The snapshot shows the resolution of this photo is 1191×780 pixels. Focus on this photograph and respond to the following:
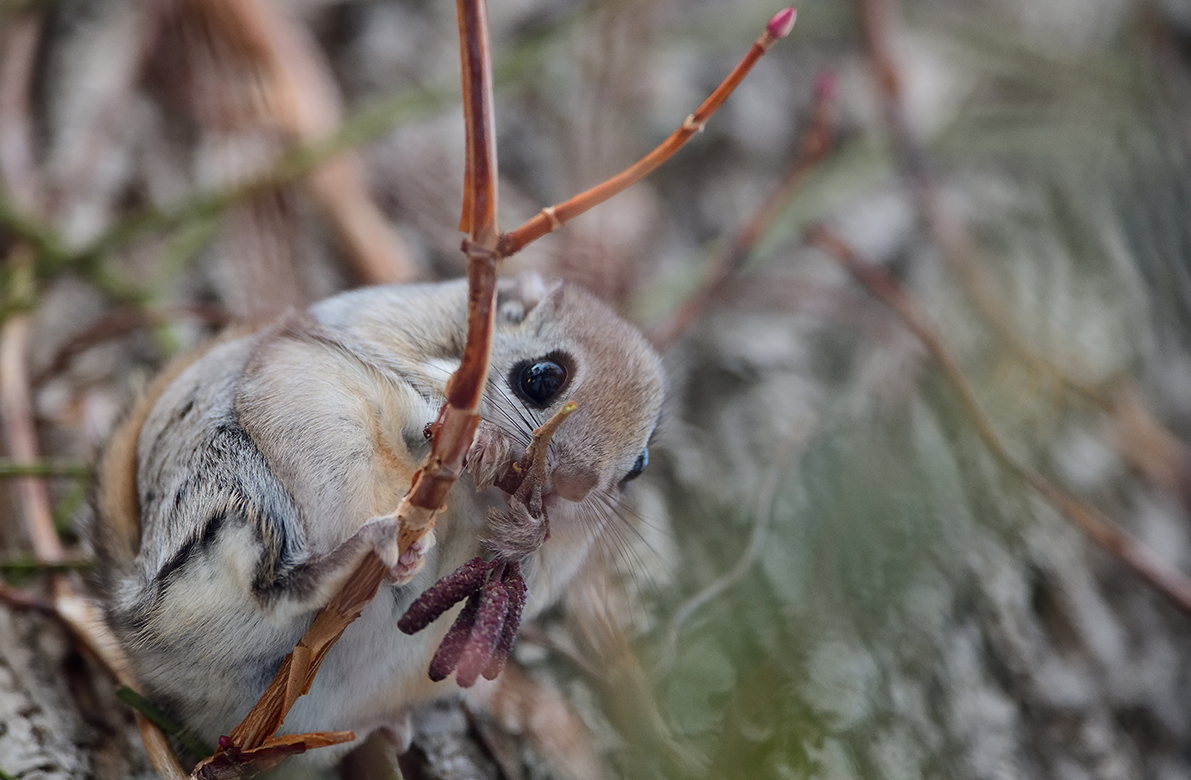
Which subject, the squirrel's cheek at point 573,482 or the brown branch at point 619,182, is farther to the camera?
the squirrel's cheek at point 573,482

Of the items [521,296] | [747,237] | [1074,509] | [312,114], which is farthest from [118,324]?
[1074,509]

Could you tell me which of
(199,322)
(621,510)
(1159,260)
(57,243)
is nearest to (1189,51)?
(1159,260)

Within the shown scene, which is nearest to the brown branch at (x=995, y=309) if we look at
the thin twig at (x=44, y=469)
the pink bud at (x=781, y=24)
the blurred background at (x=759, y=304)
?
the blurred background at (x=759, y=304)

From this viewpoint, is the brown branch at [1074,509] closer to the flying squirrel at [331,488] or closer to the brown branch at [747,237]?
the brown branch at [747,237]

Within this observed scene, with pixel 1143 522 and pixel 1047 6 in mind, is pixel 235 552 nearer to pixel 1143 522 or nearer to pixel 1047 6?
pixel 1143 522

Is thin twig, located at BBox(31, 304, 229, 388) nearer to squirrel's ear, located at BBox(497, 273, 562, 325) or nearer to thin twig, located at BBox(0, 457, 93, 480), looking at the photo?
thin twig, located at BBox(0, 457, 93, 480)

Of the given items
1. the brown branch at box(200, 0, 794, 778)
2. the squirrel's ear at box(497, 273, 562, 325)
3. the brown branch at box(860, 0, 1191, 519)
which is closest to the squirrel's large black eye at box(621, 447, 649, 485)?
the squirrel's ear at box(497, 273, 562, 325)

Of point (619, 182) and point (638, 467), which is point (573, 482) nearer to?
point (638, 467)

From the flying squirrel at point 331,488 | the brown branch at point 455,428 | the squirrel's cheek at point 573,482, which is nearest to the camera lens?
the brown branch at point 455,428
